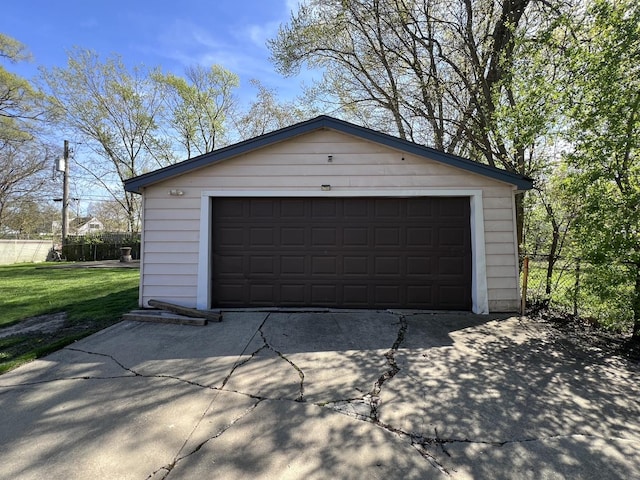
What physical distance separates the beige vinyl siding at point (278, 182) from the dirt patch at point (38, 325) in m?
1.25

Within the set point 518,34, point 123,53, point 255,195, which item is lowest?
point 255,195

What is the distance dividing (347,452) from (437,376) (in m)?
1.48

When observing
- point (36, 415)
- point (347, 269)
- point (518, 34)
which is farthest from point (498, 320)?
point (36, 415)

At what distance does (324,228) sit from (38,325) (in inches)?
185

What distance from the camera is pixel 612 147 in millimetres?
3969

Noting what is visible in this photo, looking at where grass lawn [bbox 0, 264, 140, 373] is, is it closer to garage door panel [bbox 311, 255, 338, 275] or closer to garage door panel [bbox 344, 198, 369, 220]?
garage door panel [bbox 311, 255, 338, 275]

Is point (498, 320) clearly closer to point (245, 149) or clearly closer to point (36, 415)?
point (245, 149)

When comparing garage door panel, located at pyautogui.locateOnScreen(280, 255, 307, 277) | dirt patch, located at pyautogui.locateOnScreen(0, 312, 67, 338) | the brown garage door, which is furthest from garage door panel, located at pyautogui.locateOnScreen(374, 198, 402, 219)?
dirt patch, located at pyautogui.locateOnScreen(0, 312, 67, 338)

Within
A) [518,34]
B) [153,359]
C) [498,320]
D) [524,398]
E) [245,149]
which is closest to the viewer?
[524,398]

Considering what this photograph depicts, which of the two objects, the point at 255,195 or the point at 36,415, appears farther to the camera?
the point at 255,195

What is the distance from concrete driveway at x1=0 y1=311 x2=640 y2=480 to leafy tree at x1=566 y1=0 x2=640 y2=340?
4.29ft

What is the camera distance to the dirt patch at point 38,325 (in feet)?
15.1

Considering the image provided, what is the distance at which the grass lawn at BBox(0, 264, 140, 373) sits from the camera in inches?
155

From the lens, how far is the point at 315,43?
33.1ft
